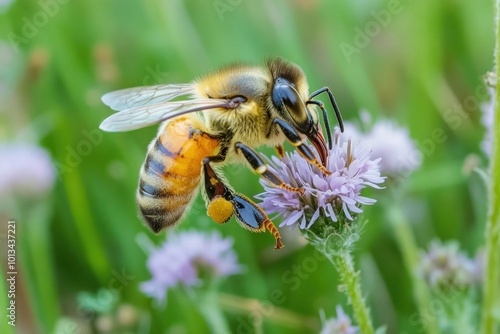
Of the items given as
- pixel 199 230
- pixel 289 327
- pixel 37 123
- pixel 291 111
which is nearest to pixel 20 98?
pixel 37 123

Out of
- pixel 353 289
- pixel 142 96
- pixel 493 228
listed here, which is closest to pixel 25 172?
pixel 142 96

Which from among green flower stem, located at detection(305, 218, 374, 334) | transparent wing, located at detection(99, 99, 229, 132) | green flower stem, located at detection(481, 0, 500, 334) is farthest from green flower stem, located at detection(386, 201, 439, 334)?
transparent wing, located at detection(99, 99, 229, 132)

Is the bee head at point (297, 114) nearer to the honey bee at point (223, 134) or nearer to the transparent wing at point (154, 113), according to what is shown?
the honey bee at point (223, 134)

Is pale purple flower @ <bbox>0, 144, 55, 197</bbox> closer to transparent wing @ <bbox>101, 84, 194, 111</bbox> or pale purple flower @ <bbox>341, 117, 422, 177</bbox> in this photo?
transparent wing @ <bbox>101, 84, 194, 111</bbox>

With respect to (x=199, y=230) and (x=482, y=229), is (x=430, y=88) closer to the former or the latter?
(x=482, y=229)

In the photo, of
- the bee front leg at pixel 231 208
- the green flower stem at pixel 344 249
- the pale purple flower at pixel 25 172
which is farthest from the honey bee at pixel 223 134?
the pale purple flower at pixel 25 172

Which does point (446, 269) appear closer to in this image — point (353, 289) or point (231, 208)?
point (353, 289)
